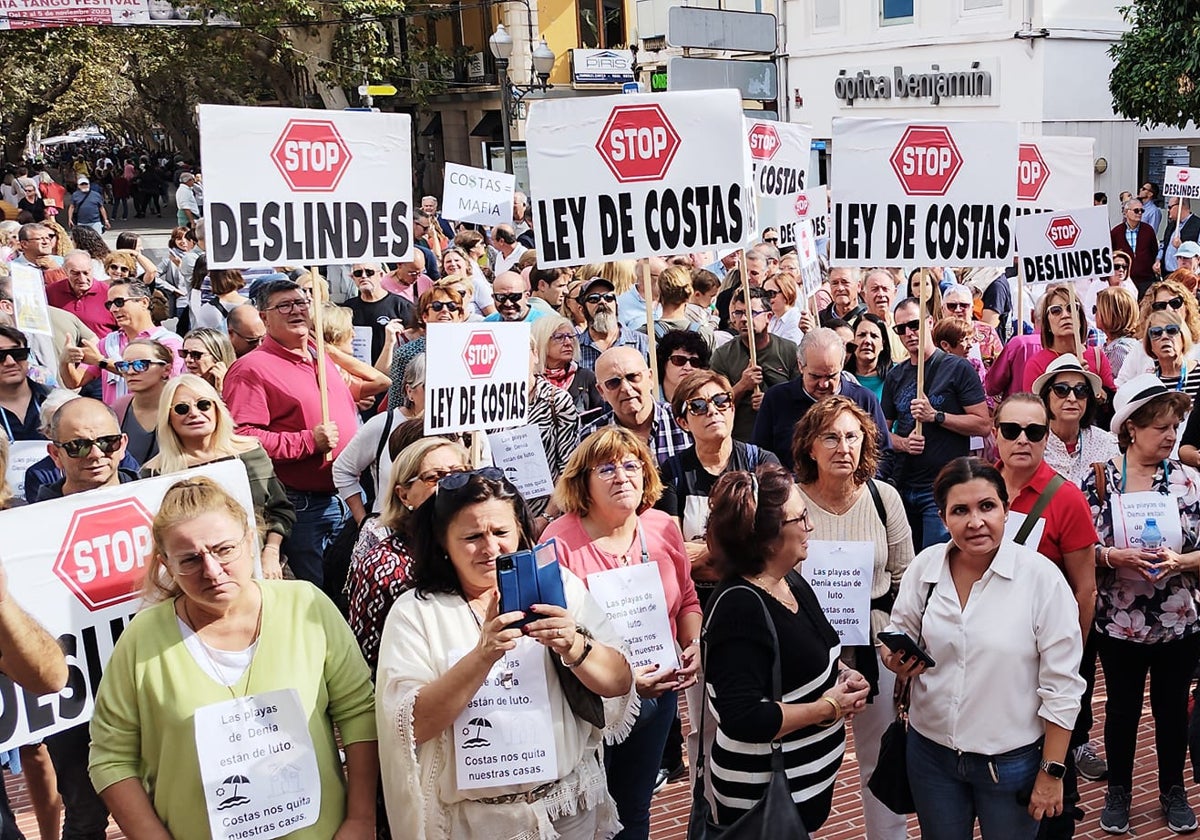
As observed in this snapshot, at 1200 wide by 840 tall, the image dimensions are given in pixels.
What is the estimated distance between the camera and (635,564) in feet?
13.4

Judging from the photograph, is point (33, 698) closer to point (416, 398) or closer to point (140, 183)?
point (416, 398)

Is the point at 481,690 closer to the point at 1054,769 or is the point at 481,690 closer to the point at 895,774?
the point at 895,774

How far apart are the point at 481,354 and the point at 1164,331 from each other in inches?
146

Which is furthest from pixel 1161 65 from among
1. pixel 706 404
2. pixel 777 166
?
pixel 706 404

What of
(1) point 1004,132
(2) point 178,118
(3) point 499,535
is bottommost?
(3) point 499,535

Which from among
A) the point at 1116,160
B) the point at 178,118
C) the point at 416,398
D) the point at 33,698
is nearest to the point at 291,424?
the point at 416,398

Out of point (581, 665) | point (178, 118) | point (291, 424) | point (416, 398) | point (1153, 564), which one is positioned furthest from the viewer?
point (178, 118)

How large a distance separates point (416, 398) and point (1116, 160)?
22.4 metres

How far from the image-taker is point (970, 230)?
21.7 feet

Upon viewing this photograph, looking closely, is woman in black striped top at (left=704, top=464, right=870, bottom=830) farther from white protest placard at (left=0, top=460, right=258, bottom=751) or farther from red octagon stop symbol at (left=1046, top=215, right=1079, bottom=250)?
red octagon stop symbol at (left=1046, top=215, right=1079, bottom=250)

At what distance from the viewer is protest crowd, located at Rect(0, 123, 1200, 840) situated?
309 centimetres

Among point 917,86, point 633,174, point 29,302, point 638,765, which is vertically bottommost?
point 638,765

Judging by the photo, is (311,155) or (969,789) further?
(311,155)

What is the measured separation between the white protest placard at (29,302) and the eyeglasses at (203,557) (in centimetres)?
469
